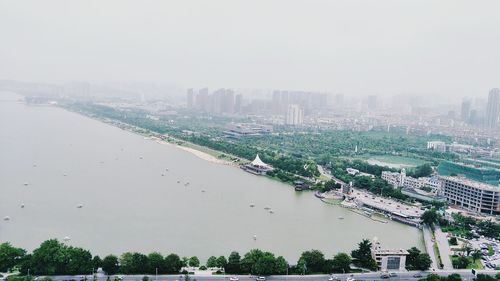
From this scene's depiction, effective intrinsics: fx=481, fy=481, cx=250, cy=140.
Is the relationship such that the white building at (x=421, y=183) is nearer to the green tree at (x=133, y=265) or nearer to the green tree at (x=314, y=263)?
the green tree at (x=314, y=263)

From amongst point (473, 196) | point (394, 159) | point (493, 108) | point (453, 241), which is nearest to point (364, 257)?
point (453, 241)

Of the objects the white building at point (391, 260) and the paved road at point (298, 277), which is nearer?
the paved road at point (298, 277)

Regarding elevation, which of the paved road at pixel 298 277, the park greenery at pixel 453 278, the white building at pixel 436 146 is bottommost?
the paved road at pixel 298 277

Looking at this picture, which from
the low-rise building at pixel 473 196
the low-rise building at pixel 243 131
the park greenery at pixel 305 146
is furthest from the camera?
the low-rise building at pixel 243 131

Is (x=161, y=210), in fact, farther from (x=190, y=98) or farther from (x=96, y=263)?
(x=190, y=98)

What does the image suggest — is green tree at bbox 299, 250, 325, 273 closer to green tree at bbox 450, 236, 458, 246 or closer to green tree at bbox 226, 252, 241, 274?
green tree at bbox 226, 252, 241, 274

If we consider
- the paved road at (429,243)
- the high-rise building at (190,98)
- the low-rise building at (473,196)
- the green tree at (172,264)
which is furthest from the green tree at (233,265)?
the high-rise building at (190,98)

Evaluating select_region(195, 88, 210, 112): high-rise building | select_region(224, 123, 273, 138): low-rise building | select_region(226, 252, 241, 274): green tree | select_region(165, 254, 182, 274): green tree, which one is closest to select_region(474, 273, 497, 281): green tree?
select_region(226, 252, 241, 274): green tree

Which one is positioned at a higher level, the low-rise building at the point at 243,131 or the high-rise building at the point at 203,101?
the high-rise building at the point at 203,101
